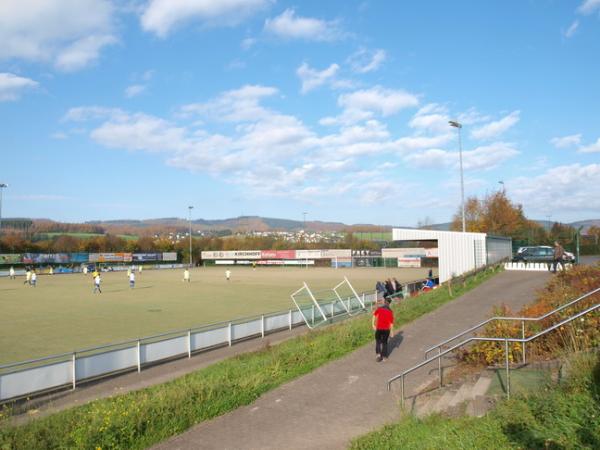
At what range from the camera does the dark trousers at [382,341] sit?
11705mm

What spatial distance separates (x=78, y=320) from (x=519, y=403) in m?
21.1

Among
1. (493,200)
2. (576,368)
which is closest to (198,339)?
(576,368)

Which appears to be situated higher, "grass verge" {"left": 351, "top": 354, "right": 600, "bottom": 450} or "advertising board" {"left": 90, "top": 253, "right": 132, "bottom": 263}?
"grass verge" {"left": 351, "top": 354, "right": 600, "bottom": 450}

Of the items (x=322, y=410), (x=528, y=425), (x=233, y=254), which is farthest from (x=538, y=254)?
(x=233, y=254)

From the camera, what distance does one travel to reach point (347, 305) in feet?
74.1

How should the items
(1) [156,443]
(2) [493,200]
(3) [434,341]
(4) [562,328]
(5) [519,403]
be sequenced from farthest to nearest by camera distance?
1. (2) [493,200]
2. (3) [434,341]
3. (4) [562,328]
4. (1) [156,443]
5. (5) [519,403]

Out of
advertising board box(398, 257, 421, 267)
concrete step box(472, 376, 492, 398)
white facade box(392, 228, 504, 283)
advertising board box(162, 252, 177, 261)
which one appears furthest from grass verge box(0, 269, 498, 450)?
advertising board box(162, 252, 177, 261)

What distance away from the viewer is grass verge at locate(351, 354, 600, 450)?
500 centimetres

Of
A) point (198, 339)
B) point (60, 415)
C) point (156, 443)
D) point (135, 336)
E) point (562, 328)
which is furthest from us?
point (135, 336)

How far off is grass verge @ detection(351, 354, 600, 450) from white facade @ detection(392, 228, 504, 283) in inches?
828

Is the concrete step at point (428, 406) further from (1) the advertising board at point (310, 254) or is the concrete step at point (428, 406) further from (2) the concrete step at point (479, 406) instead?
(1) the advertising board at point (310, 254)

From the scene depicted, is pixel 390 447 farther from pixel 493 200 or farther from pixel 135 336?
pixel 493 200

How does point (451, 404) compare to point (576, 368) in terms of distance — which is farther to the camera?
point (451, 404)

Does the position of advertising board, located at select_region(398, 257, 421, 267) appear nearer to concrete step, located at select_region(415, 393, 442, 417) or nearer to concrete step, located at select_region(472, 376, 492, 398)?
concrete step, located at select_region(415, 393, 442, 417)
